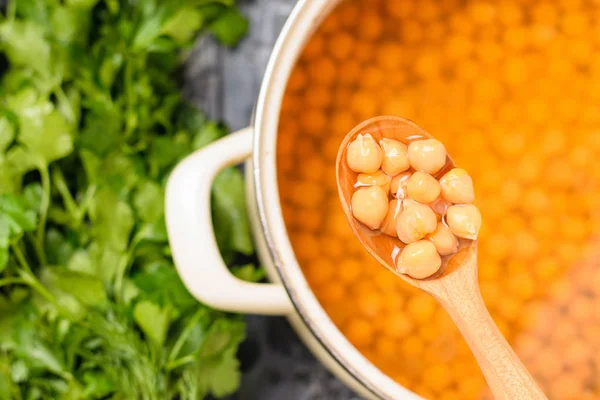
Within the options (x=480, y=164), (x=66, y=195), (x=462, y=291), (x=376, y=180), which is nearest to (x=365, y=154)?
(x=376, y=180)

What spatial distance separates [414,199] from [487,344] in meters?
0.15

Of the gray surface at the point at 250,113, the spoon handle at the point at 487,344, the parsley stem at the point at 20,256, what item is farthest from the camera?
the gray surface at the point at 250,113

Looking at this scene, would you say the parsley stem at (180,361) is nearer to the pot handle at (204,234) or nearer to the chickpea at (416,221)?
the pot handle at (204,234)

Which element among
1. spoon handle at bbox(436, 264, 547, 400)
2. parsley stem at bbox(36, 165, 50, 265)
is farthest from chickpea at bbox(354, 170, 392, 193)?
parsley stem at bbox(36, 165, 50, 265)

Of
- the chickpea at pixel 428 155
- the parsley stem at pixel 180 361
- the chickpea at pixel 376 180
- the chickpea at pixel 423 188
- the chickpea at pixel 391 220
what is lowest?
the parsley stem at pixel 180 361

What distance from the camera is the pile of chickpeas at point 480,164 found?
808mm

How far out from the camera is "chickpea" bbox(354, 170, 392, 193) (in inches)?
25.6

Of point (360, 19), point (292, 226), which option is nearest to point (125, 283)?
point (292, 226)

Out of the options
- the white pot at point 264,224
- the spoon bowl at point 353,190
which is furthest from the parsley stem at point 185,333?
the spoon bowl at point 353,190

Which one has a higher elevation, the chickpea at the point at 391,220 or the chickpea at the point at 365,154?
the chickpea at the point at 365,154

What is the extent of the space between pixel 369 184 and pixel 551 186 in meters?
0.33

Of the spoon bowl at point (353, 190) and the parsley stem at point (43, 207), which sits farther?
the parsley stem at point (43, 207)

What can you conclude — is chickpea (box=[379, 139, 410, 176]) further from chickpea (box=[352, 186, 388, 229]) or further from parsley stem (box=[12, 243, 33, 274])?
parsley stem (box=[12, 243, 33, 274])

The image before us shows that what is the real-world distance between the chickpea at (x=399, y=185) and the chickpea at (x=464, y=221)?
0.17 ft
